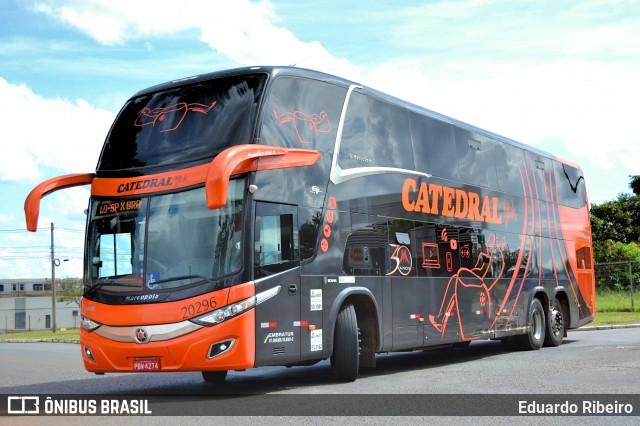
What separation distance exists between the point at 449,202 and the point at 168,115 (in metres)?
6.10

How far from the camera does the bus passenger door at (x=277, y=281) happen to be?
11109 millimetres

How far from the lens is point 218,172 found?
9.95m

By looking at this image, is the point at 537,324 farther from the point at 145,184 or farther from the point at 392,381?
the point at 145,184

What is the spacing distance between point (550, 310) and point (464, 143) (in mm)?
5326

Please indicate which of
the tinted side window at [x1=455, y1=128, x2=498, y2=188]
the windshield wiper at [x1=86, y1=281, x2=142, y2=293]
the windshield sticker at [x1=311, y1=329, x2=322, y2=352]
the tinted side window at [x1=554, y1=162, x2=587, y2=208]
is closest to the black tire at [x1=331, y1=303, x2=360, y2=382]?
the windshield sticker at [x1=311, y1=329, x2=322, y2=352]

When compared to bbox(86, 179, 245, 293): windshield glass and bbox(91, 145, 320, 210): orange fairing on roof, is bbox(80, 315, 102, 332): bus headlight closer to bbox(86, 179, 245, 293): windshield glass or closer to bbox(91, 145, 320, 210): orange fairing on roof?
bbox(86, 179, 245, 293): windshield glass

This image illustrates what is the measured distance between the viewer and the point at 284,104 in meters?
12.1

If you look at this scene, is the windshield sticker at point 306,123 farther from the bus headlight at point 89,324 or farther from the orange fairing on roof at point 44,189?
the bus headlight at point 89,324

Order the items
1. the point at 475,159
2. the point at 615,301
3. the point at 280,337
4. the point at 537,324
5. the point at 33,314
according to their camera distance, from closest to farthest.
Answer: the point at 280,337
the point at 475,159
the point at 537,324
the point at 615,301
the point at 33,314

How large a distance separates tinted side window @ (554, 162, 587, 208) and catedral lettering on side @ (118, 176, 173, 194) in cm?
1241

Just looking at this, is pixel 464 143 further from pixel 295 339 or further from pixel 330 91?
pixel 295 339

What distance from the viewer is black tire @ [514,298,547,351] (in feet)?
62.6

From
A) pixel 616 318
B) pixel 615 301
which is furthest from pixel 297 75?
pixel 615 301
